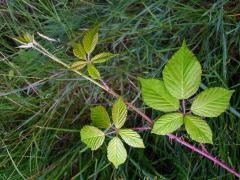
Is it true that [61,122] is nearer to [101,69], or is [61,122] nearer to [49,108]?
[49,108]

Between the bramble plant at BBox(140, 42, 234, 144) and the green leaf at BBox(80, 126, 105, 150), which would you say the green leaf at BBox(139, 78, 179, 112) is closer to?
the bramble plant at BBox(140, 42, 234, 144)

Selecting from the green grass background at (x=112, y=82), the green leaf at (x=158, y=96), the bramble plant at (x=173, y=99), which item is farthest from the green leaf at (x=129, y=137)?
the green grass background at (x=112, y=82)

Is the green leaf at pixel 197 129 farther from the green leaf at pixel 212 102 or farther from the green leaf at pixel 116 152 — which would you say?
the green leaf at pixel 116 152

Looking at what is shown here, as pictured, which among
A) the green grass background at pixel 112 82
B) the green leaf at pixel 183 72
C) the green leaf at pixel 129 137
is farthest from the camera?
the green grass background at pixel 112 82

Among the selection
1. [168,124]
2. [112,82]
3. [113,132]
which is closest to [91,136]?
[113,132]

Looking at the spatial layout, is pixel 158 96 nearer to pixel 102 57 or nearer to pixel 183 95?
pixel 183 95

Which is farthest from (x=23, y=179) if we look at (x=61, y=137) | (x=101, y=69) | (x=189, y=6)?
(x=189, y=6)
